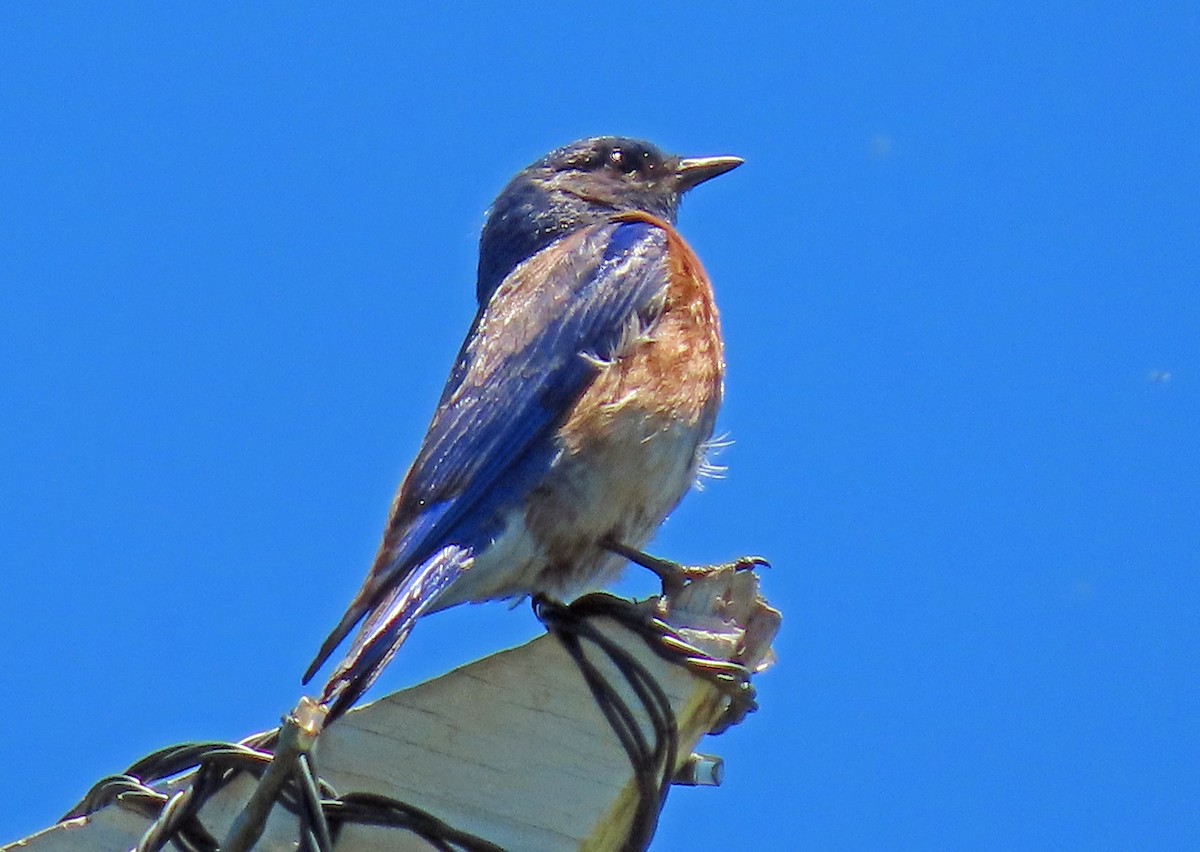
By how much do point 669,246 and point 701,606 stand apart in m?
2.78

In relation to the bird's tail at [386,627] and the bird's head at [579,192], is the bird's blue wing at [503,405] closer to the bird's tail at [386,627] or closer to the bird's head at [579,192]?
the bird's tail at [386,627]

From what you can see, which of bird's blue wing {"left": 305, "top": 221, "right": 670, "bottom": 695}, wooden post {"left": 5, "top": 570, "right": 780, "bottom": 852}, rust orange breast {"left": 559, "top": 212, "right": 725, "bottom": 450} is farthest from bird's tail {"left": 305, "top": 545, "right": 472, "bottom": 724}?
rust orange breast {"left": 559, "top": 212, "right": 725, "bottom": 450}

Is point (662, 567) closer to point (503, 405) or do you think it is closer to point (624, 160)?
point (503, 405)

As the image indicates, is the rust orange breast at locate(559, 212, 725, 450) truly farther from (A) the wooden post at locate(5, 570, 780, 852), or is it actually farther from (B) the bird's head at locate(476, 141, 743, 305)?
(A) the wooden post at locate(5, 570, 780, 852)

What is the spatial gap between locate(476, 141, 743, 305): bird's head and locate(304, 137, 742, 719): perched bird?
14.3 inches

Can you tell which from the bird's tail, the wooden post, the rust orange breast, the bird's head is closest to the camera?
the wooden post

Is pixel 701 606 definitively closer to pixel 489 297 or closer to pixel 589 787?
pixel 589 787

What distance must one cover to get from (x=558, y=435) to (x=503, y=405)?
17 centimetres

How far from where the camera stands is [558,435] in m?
4.54

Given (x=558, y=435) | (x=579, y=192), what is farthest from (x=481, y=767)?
(x=579, y=192)

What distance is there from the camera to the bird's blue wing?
3.80m

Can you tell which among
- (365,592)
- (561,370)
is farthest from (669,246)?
(365,592)

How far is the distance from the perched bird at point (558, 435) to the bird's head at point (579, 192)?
0.36 meters

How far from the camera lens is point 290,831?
2.46 m
